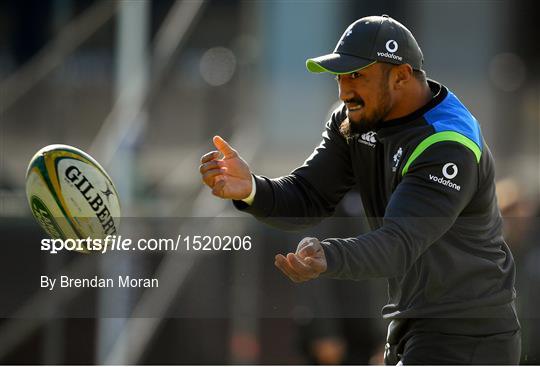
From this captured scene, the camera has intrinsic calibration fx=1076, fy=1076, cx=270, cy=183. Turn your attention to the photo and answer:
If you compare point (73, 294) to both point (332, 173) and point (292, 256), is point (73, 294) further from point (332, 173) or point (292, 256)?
point (292, 256)

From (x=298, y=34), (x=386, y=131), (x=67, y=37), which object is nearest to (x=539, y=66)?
(x=298, y=34)

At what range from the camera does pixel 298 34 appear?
7191 millimetres

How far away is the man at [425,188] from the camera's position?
2.91 m

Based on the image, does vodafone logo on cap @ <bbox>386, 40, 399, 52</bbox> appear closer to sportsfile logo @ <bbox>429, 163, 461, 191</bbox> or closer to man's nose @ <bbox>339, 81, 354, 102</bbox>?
man's nose @ <bbox>339, 81, 354, 102</bbox>

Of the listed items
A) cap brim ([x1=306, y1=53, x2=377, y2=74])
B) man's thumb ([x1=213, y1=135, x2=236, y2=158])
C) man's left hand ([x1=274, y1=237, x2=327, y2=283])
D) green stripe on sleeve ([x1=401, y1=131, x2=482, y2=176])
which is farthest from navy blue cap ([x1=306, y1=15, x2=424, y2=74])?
man's left hand ([x1=274, y1=237, x2=327, y2=283])

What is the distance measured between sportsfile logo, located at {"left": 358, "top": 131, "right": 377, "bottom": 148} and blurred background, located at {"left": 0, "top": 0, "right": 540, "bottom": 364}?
18.7 inches

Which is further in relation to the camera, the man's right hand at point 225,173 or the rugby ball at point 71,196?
the rugby ball at point 71,196

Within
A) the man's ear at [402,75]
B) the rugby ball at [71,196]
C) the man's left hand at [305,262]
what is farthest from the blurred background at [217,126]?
the man's left hand at [305,262]

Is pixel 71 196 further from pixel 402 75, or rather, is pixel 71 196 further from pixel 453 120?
pixel 453 120

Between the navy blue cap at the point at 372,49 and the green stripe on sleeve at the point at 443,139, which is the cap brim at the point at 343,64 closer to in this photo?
the navy blue cap at the point at 372,49

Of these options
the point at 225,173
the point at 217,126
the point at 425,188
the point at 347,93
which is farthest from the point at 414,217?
the point at 217,126

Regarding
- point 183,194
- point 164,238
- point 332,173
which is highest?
point 332,173

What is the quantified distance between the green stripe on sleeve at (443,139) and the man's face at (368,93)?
0.63ft

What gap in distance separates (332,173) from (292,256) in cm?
87
